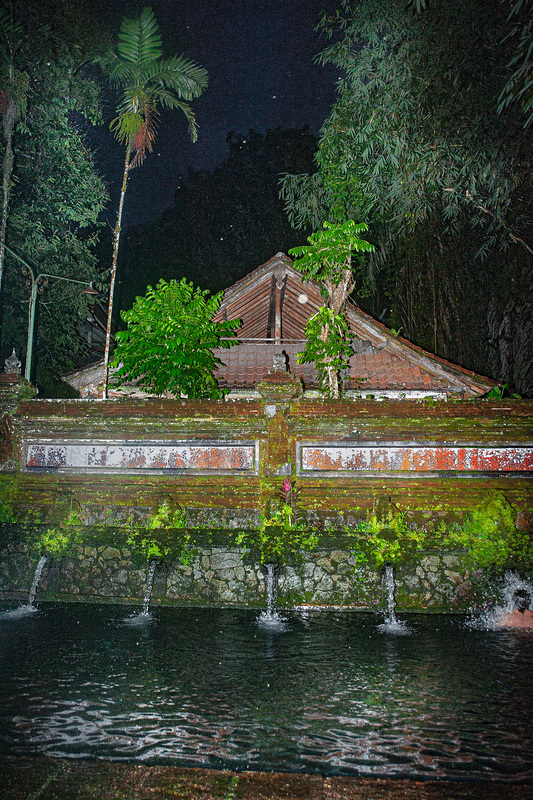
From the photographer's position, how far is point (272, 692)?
4418mm

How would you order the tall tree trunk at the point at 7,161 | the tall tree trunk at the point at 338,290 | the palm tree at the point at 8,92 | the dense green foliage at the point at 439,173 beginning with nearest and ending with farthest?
the dense green foliage at the point at 439,173
the tall tree trunk at the point at 338,290
the palm tree at the point at 8,92
the tall tree trunk at the point at 7,161

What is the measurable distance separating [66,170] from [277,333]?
23.9 feet

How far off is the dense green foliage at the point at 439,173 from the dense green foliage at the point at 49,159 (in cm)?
650

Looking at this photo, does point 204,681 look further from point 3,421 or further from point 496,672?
point 3,421

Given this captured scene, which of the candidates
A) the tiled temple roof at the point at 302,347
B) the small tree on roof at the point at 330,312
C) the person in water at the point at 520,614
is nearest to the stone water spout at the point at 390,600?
the person in water at the point at 520,614

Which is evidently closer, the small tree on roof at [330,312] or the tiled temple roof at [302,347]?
the small tree on roof at [330,312]

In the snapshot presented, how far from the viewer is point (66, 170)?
15594 millimetres

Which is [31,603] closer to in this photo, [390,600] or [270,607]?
[270,607]

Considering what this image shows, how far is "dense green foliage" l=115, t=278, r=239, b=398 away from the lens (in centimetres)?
932

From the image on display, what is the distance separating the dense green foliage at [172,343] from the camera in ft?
30.6

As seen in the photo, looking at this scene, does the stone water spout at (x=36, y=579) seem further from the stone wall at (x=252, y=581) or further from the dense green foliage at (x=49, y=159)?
the dense green foliage at (x=49, y=159)

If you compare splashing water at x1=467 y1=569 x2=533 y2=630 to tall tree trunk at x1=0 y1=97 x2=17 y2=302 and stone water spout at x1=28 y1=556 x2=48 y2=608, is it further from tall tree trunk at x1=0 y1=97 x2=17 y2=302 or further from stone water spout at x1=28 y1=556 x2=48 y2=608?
tall tree trunk at x1=0 y1=97 x2=17 y2=302

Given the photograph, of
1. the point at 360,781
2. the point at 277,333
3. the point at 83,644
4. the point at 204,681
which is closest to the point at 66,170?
the point at 277,333

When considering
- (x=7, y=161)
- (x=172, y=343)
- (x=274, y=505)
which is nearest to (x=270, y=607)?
(x=274, y=505)
